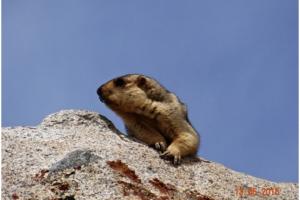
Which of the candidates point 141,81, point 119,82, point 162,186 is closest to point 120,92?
point 119,82

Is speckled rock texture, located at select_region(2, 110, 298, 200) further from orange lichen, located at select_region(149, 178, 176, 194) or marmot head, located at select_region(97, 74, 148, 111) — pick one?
marmot head, located at select_region(97, 74, 148, 111)

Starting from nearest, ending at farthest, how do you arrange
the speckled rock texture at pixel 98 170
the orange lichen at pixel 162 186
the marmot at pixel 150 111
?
1. the speckled rock texture at pixel 98 170
2. the orange lichen at pixel 162 186
3. the marmot at pixel 150 111

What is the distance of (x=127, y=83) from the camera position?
40.5 feet

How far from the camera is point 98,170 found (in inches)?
370

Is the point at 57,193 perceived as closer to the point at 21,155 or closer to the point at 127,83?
the point at 21,155

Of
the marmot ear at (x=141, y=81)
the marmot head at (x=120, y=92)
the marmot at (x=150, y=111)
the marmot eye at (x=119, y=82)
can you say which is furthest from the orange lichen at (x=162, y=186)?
the marmot ear at (x=141, y=81)

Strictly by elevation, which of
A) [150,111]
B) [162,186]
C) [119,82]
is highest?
[119,82]

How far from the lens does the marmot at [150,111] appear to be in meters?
11.6

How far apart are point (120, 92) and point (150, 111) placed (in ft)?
2.08

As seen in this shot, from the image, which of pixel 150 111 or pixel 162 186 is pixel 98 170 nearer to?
pixel 162 186

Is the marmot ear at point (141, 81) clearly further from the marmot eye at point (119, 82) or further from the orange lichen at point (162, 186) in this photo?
the orange lichen at point (162, 186)

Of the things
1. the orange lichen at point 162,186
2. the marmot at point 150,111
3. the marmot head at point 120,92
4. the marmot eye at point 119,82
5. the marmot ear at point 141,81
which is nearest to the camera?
the orange lichen at point 162,186

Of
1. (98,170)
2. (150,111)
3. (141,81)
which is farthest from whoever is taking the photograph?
(141,81)

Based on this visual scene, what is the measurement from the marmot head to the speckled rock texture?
1.33 feet
